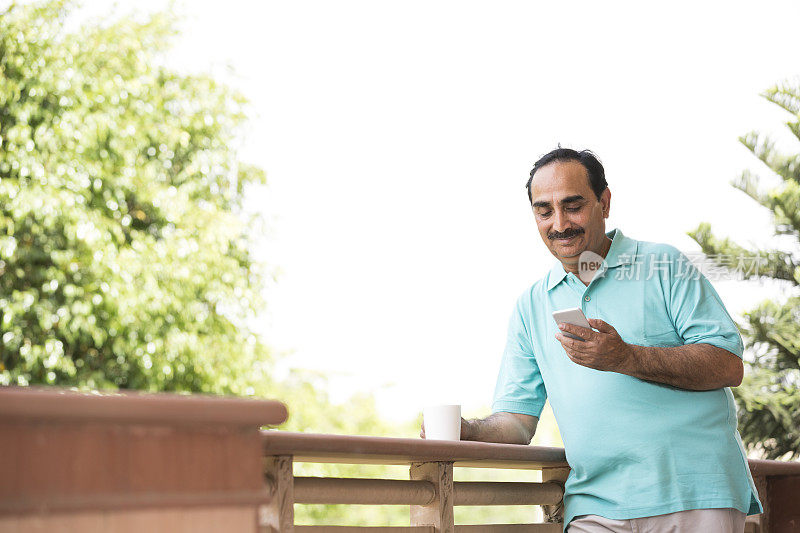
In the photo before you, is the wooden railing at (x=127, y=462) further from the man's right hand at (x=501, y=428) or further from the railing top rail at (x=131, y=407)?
the man's right hand at (x=501, y=428)

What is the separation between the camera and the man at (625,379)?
1597mm

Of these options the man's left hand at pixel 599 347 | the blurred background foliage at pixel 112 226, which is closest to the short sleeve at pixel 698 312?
the man's left hand at pixel 599 347

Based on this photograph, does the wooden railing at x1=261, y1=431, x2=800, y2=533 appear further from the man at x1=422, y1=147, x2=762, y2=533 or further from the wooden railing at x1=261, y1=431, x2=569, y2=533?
the man at x1=422, y1=147, x2=762, y2=533

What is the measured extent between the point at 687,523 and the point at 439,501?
445mm

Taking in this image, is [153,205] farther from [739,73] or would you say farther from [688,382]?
[739,73]

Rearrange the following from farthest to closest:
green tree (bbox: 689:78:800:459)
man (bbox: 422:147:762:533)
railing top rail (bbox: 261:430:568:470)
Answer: green tree (bbox: 689:78:800:459) → man (bbox: 422:147:762:533) → railing top rail (bbox: 261:430:568:470)

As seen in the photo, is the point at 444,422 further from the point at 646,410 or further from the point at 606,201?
the point at 606,201

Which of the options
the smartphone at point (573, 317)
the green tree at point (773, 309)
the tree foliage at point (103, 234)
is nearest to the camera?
the smartphone at point (573, 317)

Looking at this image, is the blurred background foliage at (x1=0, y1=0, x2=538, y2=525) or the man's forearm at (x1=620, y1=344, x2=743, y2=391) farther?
the blurred background foliage at (x1=0, y1=0, x2=538, y2=525)

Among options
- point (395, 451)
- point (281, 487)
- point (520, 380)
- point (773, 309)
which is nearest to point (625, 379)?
point (520, 380)

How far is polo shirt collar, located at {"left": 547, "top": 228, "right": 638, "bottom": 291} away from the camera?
1782mm

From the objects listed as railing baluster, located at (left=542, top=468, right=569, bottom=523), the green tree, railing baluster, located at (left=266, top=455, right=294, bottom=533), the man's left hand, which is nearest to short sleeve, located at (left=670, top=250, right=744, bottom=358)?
the man's left hand

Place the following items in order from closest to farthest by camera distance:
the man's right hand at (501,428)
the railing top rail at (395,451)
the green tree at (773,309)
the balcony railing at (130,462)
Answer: the balcony railing at (130,462) → the railing top rail at (395,451) → the man's right hand at (501,428) → the green tree at (773,309)

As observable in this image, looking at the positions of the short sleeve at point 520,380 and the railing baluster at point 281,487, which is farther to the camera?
the short sleeve at point 520,380
